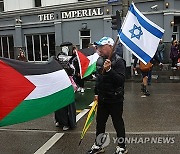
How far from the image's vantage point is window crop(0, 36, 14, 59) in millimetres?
25375

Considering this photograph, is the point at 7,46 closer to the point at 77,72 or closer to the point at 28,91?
the point at 77,72

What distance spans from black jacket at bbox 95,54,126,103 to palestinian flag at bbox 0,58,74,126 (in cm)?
64

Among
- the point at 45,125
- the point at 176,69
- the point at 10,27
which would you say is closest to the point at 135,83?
the point at 176,69

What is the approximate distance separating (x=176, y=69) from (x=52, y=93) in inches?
489

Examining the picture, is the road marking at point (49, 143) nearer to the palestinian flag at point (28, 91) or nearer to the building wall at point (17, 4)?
the palestinian flag at point (28, 91)

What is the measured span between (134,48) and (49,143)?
8.10 feet

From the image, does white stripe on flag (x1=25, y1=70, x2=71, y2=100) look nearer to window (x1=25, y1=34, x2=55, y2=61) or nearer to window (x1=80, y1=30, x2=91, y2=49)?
window (x1=80, y1=30, x2=91, y2=49)

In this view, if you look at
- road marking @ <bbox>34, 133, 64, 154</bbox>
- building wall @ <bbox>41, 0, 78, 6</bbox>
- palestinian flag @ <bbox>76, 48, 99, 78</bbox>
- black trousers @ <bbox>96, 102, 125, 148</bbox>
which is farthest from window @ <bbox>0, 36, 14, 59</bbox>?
black trousers @ <bbox>96, 102, 125, 148</bbox>

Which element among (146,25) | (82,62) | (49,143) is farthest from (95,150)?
(82,62)

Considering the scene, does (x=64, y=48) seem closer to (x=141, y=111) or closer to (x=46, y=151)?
(x=141, y=111)

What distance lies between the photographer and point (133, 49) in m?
4.70

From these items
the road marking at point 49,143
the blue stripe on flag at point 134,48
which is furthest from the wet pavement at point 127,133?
the blue stripe on flag at point 134,48

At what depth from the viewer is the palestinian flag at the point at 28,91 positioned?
13.7 ft

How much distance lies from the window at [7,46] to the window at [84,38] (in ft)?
23.5
